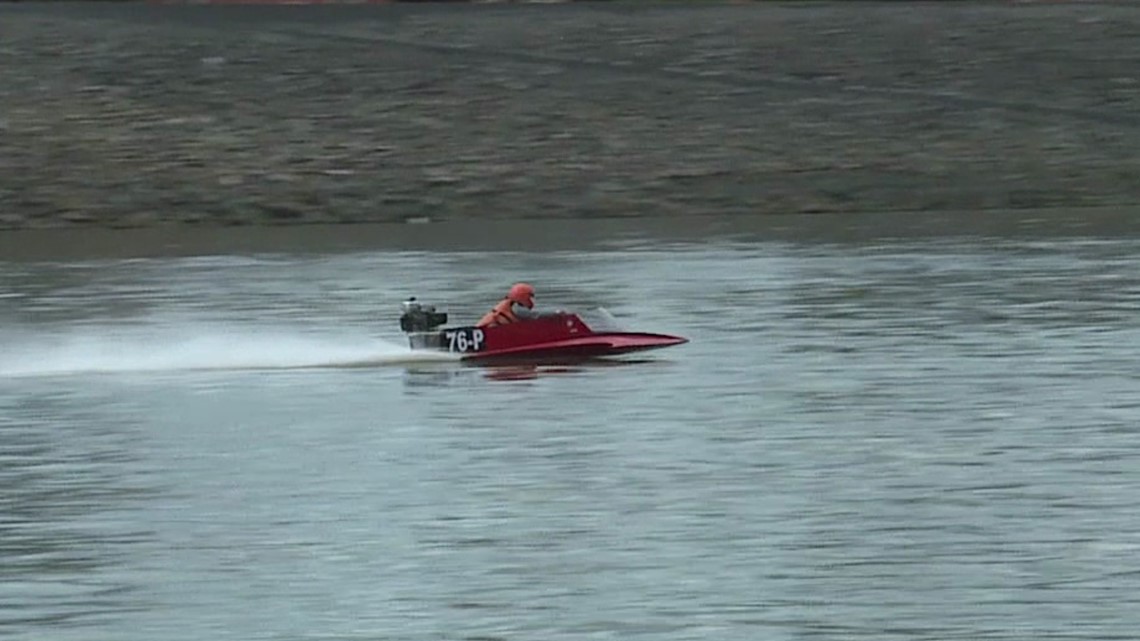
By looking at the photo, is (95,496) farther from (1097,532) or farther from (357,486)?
(1097,532)

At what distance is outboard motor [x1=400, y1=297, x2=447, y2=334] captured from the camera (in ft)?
75.9

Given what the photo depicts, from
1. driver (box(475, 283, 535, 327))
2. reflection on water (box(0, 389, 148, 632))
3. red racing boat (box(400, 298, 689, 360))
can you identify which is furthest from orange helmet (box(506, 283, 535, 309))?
reflection on water (box(0, 389, 148, 632))

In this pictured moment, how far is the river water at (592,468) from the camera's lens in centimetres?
1417

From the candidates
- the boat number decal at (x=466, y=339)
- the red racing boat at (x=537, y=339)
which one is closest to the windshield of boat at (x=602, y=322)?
the red racing boat at (x=537, y=339)

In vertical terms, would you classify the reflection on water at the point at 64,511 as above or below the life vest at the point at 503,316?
below

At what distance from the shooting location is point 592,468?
18.1 meters

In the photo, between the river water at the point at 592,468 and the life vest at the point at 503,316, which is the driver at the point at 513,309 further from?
the river water at the point at 592,468

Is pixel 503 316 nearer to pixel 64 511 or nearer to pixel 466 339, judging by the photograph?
pixel 466 339

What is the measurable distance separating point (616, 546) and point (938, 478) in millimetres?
2767

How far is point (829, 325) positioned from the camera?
2592 cm

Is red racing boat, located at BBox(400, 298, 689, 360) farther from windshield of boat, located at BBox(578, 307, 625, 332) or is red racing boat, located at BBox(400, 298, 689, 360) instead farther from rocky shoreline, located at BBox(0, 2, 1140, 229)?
rocky shoreline, located at BBox(0, 2, 1140, 229)

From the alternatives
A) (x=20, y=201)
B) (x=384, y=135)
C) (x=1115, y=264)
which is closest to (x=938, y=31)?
(x=384, y=135)

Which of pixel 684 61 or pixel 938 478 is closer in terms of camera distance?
pixel 938 478

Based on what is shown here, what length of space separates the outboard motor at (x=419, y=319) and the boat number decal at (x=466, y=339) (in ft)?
0.65
